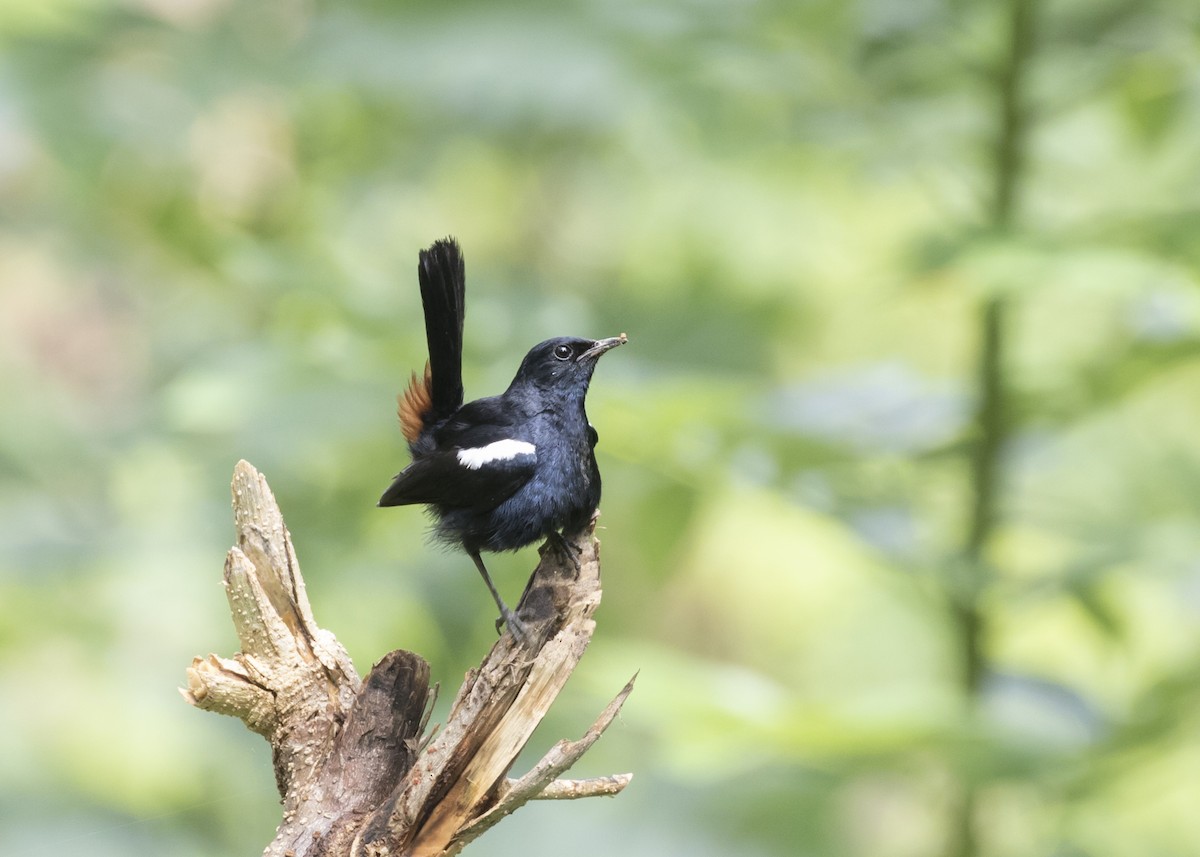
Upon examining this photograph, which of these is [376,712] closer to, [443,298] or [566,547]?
[566,547]

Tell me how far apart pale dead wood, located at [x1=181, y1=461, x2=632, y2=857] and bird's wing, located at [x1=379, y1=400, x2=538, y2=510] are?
7.3 inches

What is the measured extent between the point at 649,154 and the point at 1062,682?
13.2ft

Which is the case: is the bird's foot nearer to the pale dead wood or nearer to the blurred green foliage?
the pale dead wood

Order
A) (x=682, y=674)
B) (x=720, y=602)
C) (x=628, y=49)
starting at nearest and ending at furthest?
1. (x=682, y=674)
2. (x=628, y=49)
3. (x=720, y=602)

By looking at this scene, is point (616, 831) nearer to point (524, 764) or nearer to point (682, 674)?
point (524, 764)

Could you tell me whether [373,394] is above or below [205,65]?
below

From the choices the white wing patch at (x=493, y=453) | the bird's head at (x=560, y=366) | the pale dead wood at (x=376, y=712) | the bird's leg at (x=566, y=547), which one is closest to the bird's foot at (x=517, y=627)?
the pale dead wood at (x=376, y=712)

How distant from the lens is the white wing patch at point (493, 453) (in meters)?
2.25

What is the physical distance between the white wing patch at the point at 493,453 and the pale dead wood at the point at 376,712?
220 millimetres

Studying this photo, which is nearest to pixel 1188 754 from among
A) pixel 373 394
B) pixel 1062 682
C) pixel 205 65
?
pixel 1062 682

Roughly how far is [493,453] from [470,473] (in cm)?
6

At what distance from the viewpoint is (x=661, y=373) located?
157 inches

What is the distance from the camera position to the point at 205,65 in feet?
15.7

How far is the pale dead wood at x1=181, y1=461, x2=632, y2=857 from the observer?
1.91 m
